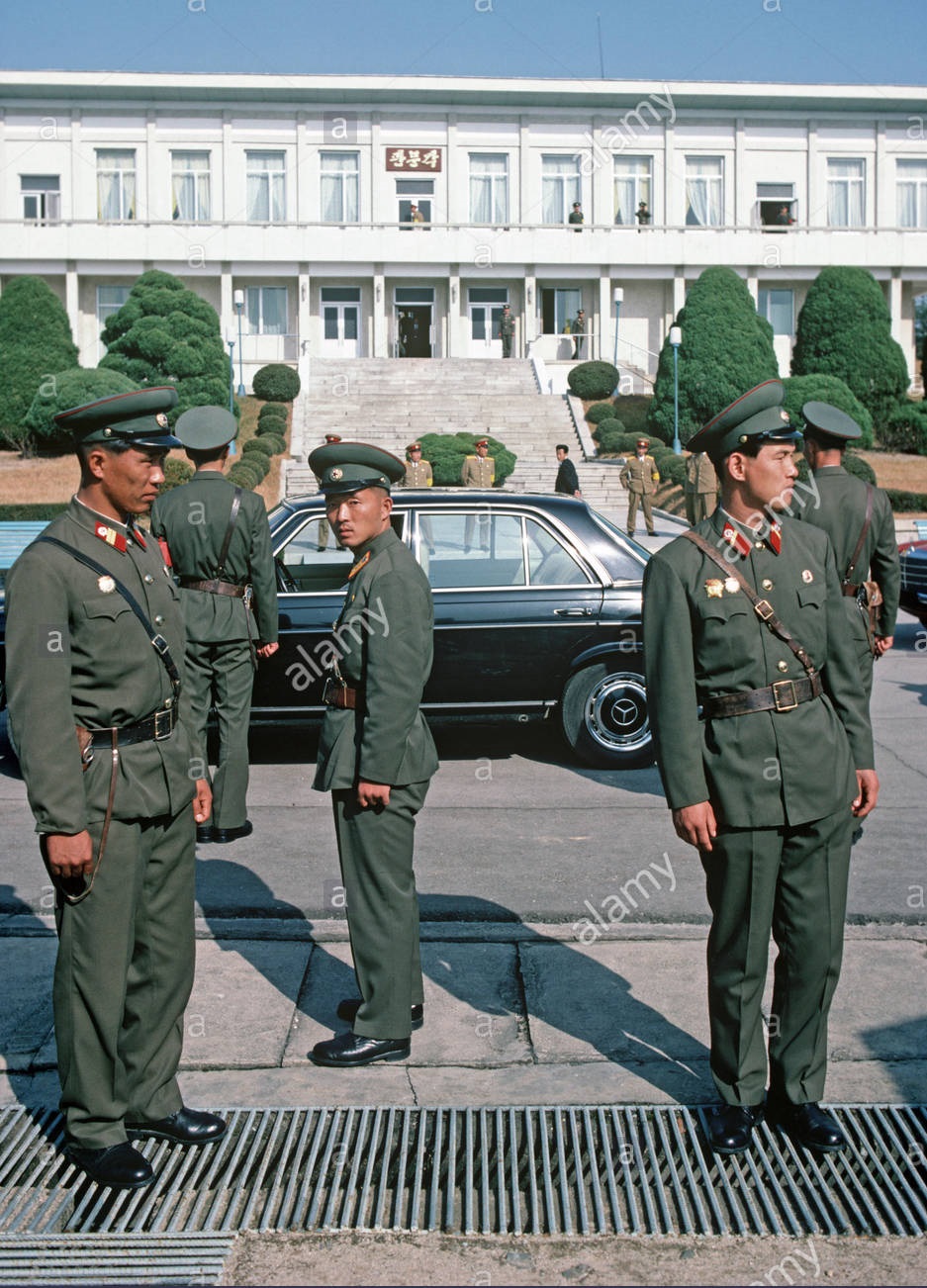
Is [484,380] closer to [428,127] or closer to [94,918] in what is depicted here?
[428,127]

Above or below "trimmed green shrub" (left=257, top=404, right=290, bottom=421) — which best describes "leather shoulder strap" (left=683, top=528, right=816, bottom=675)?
below

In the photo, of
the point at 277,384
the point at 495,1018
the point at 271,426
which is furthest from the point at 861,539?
the point at 277,384

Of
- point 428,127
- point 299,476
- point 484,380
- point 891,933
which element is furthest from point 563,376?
point 891,933

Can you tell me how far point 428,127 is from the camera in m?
48.7

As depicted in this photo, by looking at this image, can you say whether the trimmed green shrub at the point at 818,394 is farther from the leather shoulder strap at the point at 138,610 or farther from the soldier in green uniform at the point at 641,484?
the leather shoulder strap at the point at 138,610

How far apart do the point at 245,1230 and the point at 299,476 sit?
3086cm

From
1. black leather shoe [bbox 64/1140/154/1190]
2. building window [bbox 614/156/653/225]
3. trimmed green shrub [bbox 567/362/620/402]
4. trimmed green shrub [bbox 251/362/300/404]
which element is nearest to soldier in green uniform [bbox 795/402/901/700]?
black leather shoe [bbox 64/1140/154/1190]

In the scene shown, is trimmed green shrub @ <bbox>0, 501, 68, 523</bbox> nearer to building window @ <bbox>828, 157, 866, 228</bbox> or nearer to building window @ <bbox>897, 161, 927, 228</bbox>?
building window @ <bbox>828, 157, 866, 228</bbox>

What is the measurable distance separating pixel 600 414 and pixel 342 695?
3531 centimetres

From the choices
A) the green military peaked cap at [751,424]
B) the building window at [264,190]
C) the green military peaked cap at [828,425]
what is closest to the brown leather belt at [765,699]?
the green military peaked cap at [751,424]

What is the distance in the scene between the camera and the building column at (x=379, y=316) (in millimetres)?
47844

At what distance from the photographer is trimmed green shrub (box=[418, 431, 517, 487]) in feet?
103

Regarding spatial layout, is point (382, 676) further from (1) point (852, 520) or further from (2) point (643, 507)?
(2) point (643, 507)

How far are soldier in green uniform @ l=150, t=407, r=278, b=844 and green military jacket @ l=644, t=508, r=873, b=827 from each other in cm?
358
